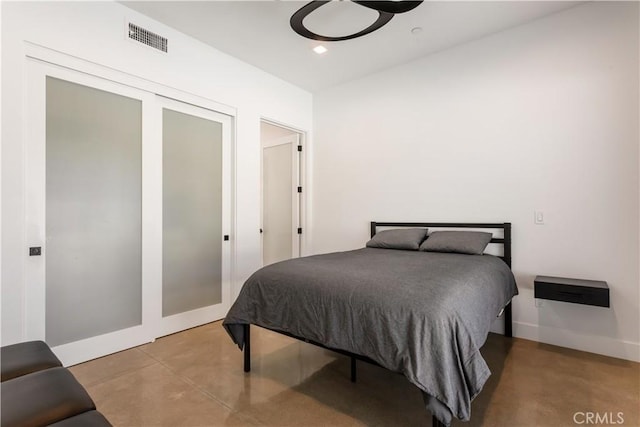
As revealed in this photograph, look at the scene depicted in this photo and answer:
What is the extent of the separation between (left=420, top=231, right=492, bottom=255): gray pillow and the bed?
0.47 feet

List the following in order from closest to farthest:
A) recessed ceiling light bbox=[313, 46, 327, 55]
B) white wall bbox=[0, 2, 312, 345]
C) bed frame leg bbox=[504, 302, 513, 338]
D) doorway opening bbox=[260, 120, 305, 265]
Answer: white wall bbox=[0, 2, 312, 345]
bed frame leg bbox=[504, 302, 513, 338]
recessed ceiling light bbox=[313, 46, 327, 55]
doorway opening bbox=[260, 120, 305, 265]

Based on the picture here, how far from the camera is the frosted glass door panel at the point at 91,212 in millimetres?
2395

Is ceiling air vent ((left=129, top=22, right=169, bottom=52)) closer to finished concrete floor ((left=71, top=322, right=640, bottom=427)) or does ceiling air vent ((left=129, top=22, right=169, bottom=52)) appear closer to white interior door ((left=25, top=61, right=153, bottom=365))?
white interior door ((left=25, top=61, right=153, bottom=365))

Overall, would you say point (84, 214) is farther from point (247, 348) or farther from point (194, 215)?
point (247, 348)

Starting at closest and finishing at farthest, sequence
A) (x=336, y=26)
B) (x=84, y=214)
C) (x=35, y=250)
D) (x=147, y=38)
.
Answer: (x=35, y=250), (x=84, y=214), (x=147, y=38), (x=336, y=26)

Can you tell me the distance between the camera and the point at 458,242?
2.96 meters

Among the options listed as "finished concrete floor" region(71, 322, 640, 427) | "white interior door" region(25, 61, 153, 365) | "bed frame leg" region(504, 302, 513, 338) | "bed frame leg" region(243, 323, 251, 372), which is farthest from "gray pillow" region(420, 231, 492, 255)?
"white interior door" region(25, 61, 153, 365)

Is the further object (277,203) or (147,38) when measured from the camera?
(277,203)

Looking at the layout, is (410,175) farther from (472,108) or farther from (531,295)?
(531,295)

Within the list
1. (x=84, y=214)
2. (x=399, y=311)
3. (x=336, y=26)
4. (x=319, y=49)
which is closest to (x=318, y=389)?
(x=399, y=311)

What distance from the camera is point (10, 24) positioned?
7.08 ft

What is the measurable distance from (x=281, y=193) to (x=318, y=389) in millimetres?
3255

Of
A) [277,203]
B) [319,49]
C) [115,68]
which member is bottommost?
[277,203]

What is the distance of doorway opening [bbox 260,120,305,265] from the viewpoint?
4.71 m
